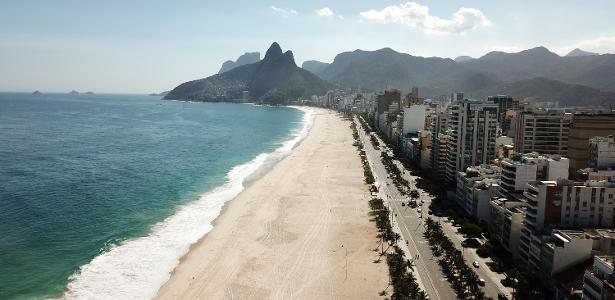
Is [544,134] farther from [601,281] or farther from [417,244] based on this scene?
[601,281]

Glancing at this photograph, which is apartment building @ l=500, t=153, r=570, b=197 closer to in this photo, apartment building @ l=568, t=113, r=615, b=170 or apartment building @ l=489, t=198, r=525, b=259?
apartment building @ l=489, t=198, r=525, b=259

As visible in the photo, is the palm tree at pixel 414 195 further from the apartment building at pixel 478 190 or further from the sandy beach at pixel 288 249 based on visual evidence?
the sandy beach at pixel 288 249

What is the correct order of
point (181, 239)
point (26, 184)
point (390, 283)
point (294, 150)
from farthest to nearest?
point (294, 150)
point (26, 184)
point (181, 239)
point (390, 283)

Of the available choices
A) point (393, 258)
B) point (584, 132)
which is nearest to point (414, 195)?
point (393, 258)

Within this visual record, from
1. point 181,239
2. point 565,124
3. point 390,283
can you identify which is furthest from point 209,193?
point 565,124

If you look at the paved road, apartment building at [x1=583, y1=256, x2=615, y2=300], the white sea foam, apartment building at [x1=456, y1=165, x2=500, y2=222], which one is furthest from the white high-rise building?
apartment building at [x1=583, y1=256, x2=615, y2=300]

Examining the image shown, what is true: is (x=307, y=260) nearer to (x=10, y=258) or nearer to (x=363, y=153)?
(x=10, y=258)
